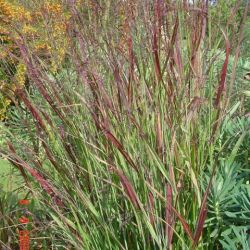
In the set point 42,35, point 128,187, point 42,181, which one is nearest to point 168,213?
point 128,187

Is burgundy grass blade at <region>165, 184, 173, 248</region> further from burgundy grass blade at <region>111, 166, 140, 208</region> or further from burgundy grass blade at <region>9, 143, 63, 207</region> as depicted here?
burgundy grass blade at <region>9, 143, 63, 207</region>

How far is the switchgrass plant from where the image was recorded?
8.62ft

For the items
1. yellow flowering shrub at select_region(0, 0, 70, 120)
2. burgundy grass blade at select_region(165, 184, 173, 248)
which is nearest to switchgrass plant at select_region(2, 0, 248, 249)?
burgundy grass blade at select_region(165, 184, 173, 248)

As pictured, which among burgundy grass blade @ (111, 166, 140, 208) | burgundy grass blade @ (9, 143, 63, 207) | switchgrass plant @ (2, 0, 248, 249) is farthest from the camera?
burgundy grass blade @ (9, 143, 63, 207)

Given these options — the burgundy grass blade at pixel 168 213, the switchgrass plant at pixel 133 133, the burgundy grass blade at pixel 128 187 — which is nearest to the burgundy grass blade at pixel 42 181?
the switchgrass plant at pixel 133 133

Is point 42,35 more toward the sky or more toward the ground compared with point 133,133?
more toward the sky

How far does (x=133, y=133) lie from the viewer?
9.20 feet

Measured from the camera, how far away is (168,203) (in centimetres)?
233

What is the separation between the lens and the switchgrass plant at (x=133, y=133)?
263cm

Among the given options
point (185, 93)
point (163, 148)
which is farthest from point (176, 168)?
point (185, 93)

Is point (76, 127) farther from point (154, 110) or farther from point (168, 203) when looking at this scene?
point (168, 203)

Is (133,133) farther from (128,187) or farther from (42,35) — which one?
(42,35)

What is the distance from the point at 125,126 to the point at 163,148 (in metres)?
0.24

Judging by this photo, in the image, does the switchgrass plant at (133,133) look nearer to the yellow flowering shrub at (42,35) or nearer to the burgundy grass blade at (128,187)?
the burgundy grass blade at (128,187)
